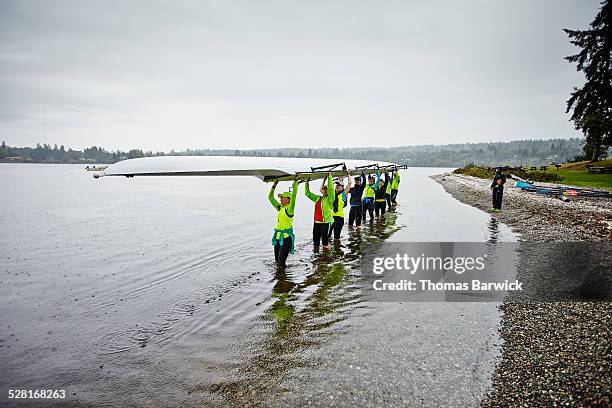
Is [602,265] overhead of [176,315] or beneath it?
overhead

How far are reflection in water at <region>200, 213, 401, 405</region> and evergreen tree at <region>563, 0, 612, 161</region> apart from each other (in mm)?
29886

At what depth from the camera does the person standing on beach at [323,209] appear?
10.7 meters

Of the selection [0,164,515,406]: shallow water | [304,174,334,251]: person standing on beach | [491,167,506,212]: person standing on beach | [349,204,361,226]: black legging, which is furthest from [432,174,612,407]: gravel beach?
[491,167,506,212]: person standing on beach

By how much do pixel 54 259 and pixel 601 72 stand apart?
142 feet

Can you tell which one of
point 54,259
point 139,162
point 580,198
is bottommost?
point 54,259

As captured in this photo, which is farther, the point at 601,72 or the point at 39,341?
the point at 601,72

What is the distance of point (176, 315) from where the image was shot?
758 cm

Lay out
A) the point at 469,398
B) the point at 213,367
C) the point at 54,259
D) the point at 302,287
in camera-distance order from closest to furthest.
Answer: the point at 469,398 < the point at 213,367 < the point at 302,287 < the point at 54,259

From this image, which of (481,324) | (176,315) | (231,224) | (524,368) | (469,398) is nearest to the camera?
(469,398)

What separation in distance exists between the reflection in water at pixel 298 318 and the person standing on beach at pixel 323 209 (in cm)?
63

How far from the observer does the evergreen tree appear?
99.7 ft

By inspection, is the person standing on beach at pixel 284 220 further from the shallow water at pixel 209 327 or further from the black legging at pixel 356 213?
the black legging at pixel 356 213

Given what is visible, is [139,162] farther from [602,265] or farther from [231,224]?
[231,224]

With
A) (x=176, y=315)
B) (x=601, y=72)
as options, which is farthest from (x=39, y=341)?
(x=601, y=72)
